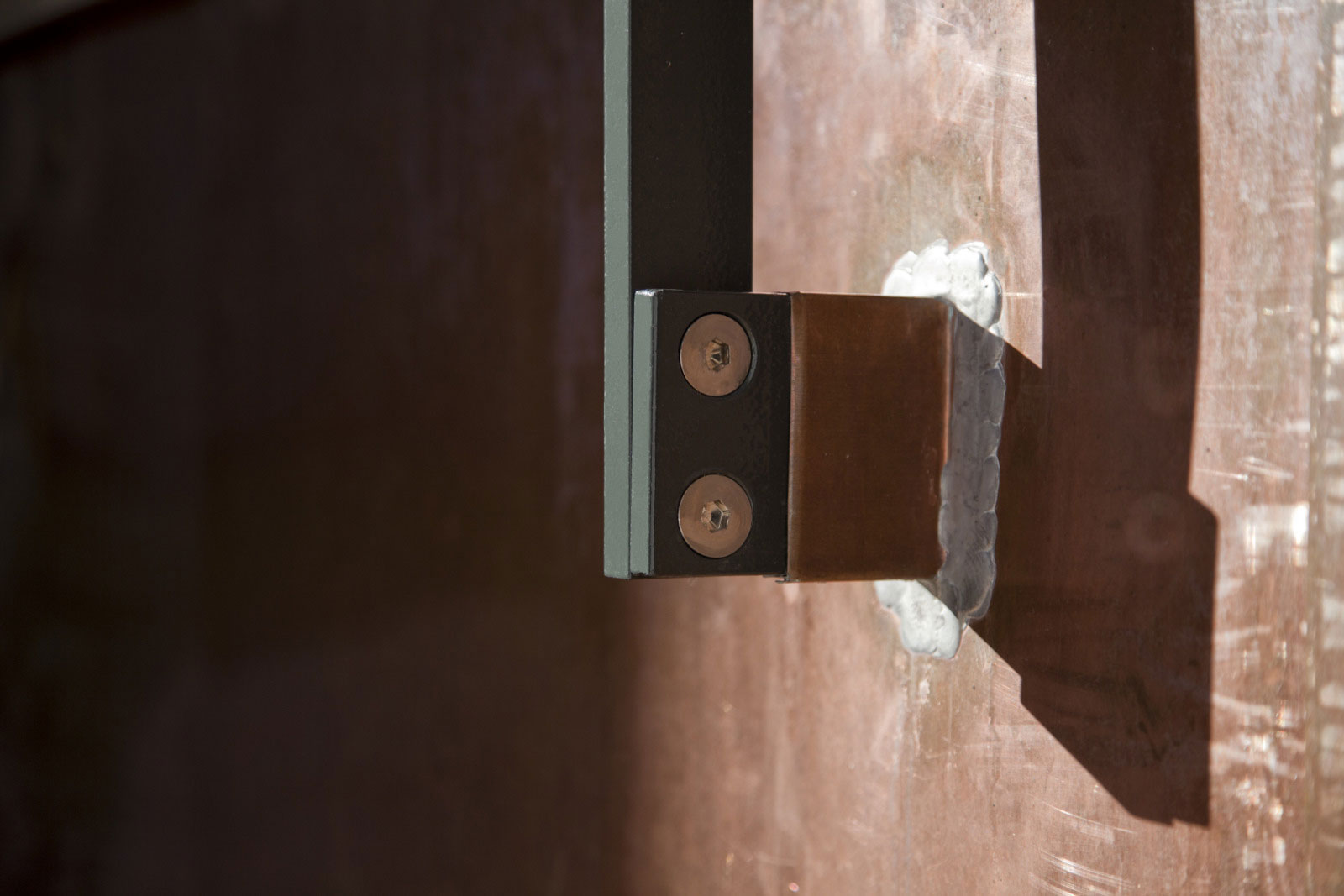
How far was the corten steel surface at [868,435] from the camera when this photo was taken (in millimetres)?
311

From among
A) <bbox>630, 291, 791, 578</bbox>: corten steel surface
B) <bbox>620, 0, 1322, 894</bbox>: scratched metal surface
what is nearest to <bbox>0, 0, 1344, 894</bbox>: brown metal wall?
<bbox>620, 0, 1322, 894</bbox>: scratched metal surface

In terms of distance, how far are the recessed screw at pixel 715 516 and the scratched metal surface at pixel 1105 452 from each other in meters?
0.12

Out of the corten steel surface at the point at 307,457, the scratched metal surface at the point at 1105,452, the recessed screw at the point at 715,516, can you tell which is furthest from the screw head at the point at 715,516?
the corten steel surface at the point at 307,457

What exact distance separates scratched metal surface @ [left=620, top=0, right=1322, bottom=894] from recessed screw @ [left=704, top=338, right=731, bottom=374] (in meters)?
0.12

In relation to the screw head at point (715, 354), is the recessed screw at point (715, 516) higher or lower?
lower

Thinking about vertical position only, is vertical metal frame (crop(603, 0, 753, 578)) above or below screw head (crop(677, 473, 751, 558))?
above

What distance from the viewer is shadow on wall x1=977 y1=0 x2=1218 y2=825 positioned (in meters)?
0.31

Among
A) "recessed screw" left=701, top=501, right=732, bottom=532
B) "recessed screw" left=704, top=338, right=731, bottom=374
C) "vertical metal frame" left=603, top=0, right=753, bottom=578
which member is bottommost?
"recessed screw" left=701, top=501, right=732, bottom=532

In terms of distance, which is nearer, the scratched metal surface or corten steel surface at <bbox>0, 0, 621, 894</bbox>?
the scratched metal surface

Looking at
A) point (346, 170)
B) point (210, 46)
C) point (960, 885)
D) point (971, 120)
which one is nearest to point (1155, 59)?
point (971, 120)

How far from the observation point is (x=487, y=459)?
28.4 inches

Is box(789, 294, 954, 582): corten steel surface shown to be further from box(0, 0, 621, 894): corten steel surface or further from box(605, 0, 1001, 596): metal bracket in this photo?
box(0, 0, 621, 894): corten steel surface

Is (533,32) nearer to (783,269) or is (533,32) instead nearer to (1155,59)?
(783,269)

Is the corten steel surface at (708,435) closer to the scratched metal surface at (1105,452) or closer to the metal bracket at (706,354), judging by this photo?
the metal bracket at (706,354)
